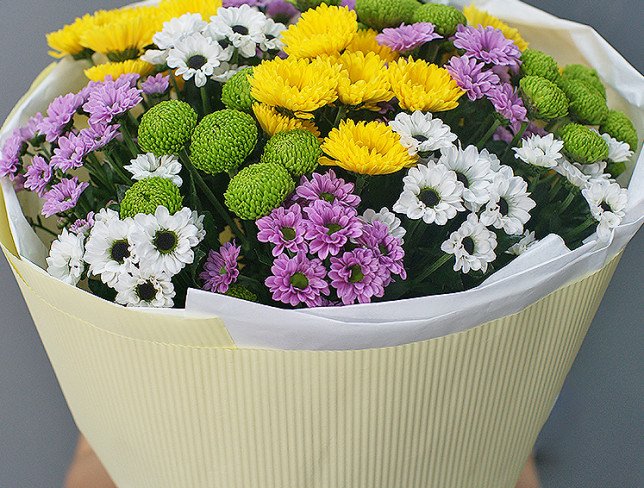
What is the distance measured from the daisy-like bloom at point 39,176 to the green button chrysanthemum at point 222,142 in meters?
0.12

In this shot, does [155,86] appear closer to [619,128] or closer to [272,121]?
[272,121]

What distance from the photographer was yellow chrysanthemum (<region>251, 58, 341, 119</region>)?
18.0 inches

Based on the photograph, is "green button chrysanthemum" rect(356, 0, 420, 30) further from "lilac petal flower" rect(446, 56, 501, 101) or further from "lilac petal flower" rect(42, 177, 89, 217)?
"lilac petal flower" rect(42, 177, 89, 217)

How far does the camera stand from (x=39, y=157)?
1.79 ft

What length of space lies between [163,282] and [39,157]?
17cm

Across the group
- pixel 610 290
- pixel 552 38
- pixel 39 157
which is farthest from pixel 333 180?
pixel 610 290

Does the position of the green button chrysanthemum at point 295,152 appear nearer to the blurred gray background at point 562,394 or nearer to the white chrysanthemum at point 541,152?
the white chrysanthemum at point 541,152

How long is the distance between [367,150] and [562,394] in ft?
1.97

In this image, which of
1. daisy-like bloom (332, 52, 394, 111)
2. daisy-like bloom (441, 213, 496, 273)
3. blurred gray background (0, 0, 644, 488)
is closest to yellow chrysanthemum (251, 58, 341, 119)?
daisy-like bloom (332, 52, 394, 111)

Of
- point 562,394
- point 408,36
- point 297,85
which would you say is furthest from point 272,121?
point 562,394

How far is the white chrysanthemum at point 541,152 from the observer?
492 millimetres

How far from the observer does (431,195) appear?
0.45 metres

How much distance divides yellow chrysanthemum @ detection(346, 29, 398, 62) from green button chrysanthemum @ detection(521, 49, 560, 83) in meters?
0.10

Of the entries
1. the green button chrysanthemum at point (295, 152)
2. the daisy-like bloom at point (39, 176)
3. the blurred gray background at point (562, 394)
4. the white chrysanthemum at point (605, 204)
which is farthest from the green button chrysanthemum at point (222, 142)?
the blurred gray background at point (562, 394)
